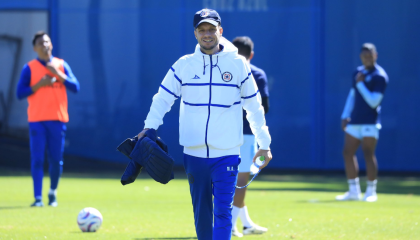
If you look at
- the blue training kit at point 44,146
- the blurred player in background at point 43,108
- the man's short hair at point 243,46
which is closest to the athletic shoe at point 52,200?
the blurred player in background at point 43,108

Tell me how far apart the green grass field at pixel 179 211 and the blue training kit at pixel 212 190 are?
182cm

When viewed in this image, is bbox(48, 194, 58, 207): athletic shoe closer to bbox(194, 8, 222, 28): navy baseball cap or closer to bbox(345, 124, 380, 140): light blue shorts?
bbox(345, 124, 380, 140): light blue shorts

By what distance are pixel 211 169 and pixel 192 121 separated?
413 mm

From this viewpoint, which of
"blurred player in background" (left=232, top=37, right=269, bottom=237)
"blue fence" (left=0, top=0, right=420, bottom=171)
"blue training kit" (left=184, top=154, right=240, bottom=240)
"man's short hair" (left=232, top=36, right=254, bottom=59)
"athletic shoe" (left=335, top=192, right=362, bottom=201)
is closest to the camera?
"blue training kit" (left=184, top=154, right=240, bottom=240)

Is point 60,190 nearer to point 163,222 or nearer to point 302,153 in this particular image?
point 163,222

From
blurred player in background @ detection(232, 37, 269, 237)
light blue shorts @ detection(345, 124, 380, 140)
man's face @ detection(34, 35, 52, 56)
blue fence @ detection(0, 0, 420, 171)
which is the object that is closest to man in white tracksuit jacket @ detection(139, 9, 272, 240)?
blurred player in background @ detection(232, 37, 269, 237)

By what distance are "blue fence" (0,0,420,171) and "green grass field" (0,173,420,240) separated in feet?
9.92

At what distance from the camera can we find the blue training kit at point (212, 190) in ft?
18.3

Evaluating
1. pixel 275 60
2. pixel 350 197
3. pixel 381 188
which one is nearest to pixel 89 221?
pixel 350 197

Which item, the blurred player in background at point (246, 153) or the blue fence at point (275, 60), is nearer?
the blurred player in background at point (246, 153)

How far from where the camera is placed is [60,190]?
502 inches

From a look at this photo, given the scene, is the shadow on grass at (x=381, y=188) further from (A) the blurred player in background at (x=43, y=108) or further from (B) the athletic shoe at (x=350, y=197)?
(A) the blurred player in background at (x=43, y=108)

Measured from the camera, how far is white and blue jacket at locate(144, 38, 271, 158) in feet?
18.4

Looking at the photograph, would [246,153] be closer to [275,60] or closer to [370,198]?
[370,198]
